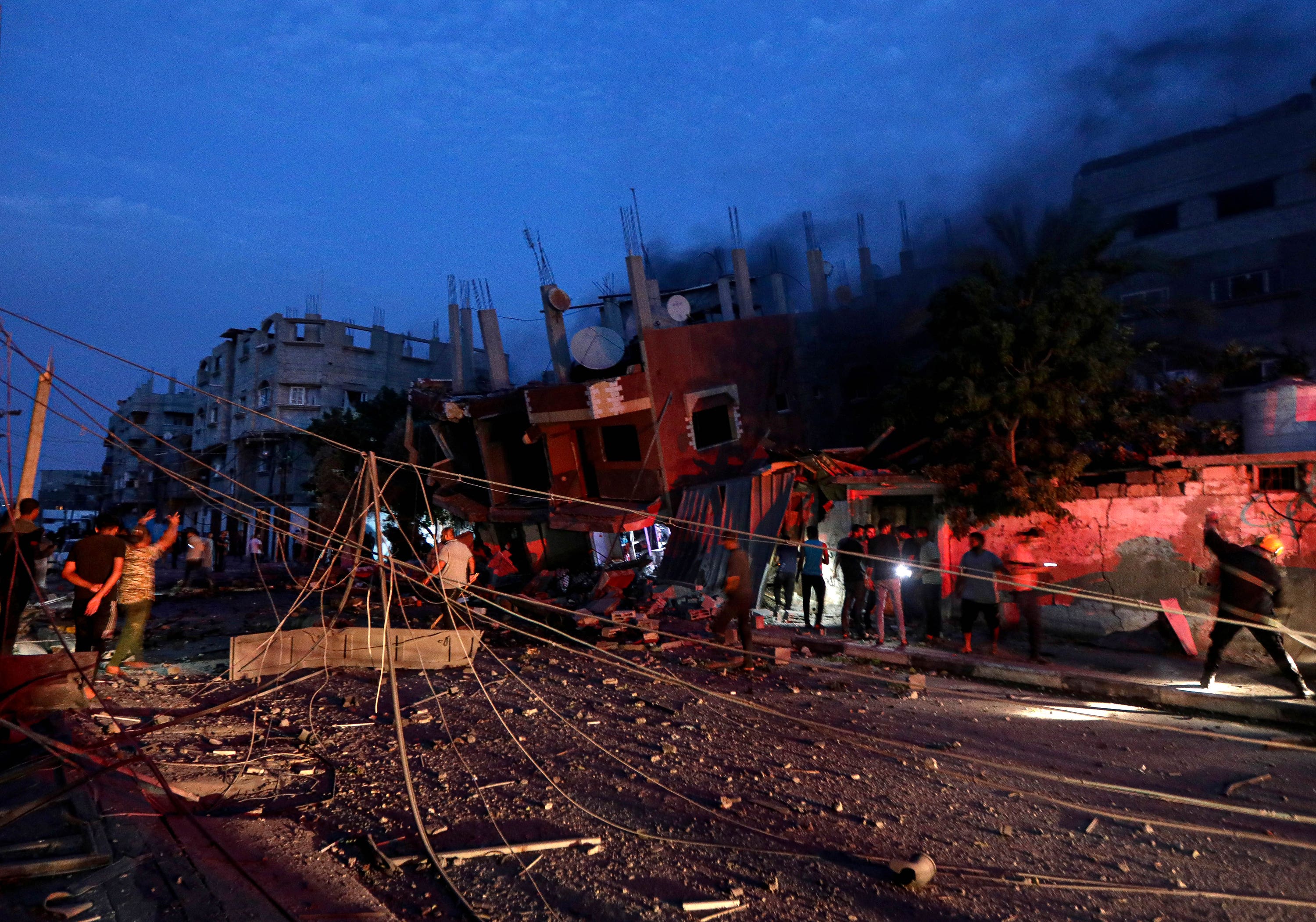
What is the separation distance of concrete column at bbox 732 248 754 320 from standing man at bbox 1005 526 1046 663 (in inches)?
429

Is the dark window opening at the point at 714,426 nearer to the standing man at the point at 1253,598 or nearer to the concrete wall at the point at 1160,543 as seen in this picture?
the concrete wall at the point at 1160,543

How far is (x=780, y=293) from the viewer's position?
2430 centimetres

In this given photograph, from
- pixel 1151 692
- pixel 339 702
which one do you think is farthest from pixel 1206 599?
pixel 339 702

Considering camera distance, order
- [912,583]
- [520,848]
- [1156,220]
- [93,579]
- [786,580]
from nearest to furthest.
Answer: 1. [520,848]
2. [93,579]
3. [912,583]
4. [786,580]
5. [1156,220]

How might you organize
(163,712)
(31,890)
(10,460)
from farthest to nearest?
(163,712), (10,460), (31,890)

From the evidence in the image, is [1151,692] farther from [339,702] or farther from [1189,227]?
[1189,227]

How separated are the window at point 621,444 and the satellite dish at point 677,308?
419 cm

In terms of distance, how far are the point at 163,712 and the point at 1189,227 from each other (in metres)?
24.1

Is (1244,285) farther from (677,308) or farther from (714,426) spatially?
(677,308)

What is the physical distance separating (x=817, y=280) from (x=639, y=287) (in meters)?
7.07

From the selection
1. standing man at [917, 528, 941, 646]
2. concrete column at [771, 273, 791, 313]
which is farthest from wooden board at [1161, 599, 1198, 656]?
concrete column at [771, 273, 791, 313]

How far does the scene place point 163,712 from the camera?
6680mm

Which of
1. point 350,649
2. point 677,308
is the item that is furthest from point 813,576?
point 677,308

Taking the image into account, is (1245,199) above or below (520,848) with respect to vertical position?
above
